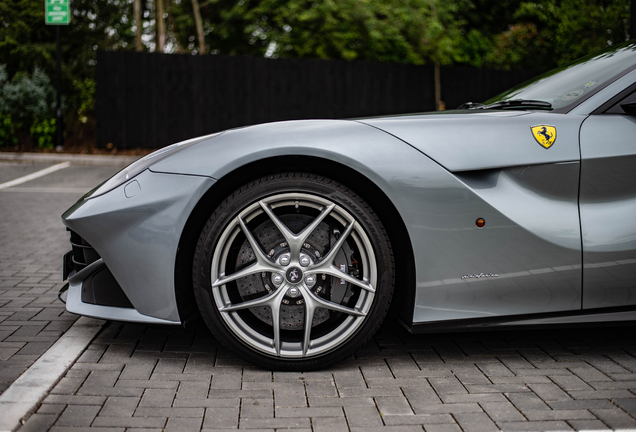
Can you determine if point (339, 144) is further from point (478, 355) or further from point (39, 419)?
point (39, 419)

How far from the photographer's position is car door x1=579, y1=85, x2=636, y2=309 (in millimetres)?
2254

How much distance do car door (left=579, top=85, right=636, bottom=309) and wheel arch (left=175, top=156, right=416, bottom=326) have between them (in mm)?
731

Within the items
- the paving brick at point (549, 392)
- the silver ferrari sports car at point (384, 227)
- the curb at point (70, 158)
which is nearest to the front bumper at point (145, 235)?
the silver ferrari sports car at point (384, 227)

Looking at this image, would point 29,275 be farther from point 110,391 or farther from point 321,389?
point 321,389

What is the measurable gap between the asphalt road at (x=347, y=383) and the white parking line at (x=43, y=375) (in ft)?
0.13

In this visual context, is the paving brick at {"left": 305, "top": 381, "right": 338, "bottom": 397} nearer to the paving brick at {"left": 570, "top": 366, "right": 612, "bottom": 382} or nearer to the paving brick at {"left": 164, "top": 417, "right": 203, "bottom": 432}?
the paving brick at {"left": 164, "top": 417, "right": 203, "bottom": 432}

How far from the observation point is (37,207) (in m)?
6.85

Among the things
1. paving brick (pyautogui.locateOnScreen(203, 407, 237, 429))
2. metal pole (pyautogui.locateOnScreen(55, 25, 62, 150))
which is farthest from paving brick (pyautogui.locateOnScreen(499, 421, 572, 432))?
metal pole (pyautogui.locateOnScreen(55, 25, 62, 150))

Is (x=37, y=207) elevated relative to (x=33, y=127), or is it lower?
lower

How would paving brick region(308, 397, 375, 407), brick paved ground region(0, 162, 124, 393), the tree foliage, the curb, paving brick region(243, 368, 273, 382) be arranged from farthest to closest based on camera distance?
the tree foliage, the curb, brick paved ground region(0, 162, 124, 393), paving brick region(243, 368, 273, 382), paving brick region(308, 397, 375, 407)

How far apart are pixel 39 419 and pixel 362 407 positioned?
1.14 metres

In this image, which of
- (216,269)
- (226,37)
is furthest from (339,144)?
(226,37)

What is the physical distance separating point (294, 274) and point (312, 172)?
1.47 feet

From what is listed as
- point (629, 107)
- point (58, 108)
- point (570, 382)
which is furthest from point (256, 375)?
point (58, 108)
